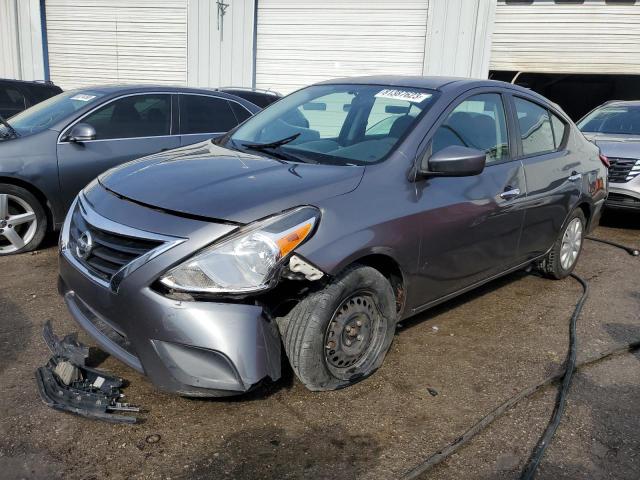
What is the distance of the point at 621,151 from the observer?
7.37m

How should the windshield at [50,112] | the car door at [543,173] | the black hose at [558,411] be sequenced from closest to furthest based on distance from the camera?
the black hose at [558,411], the car door at [543,173], the windshield at [50,112]

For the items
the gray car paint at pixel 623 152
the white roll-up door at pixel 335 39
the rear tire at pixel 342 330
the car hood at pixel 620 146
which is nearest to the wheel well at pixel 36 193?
the rear tire at pixel 342 330

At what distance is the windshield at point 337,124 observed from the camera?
332cm

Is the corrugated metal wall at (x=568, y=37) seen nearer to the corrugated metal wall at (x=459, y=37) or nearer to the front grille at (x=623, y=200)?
the corrugated metal wall at (x=459, y=37)

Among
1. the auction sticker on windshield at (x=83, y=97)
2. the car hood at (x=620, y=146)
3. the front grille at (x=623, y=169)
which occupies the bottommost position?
the front grille at (x=623, y=169)

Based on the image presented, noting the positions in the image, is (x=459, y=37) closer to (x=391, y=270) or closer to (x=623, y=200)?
(x=623, y=200)

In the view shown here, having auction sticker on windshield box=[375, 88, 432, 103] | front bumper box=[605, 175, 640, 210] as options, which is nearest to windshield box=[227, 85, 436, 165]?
auction sticker on windshield box=[375, 88, 432, 103]

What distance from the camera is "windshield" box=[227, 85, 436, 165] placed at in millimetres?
3322

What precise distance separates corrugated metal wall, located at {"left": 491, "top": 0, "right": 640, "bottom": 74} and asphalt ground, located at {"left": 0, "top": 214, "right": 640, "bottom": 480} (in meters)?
10.8

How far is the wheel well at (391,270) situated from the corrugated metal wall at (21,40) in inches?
608

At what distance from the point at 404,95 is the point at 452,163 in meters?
0.74

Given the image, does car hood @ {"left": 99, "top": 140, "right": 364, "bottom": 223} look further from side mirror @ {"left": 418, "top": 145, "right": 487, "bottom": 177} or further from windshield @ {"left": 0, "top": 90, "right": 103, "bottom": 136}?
windshield @ {"left": 0, "top": 90, "right": 103, "bottom": 136}

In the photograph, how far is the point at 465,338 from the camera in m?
3.86

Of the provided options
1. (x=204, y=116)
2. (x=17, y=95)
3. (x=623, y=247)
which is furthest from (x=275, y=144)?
(x=17, y=95)
